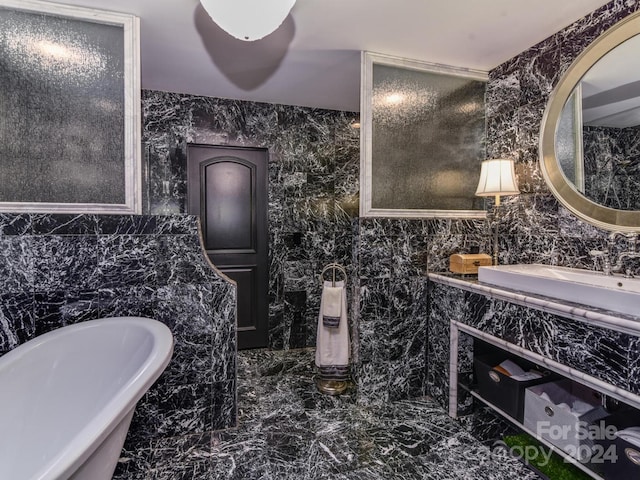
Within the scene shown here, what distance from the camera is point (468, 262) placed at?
2.35m

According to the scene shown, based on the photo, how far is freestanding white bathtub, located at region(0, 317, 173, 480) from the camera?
1.21 meters

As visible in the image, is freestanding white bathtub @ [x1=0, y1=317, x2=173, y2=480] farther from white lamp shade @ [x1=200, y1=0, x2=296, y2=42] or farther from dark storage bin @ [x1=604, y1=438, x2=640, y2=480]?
dark storage bin @ [x1=604, y1=438, x2=640, y2=480]

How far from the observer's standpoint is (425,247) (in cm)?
250

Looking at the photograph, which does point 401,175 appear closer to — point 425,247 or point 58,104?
point 425,247

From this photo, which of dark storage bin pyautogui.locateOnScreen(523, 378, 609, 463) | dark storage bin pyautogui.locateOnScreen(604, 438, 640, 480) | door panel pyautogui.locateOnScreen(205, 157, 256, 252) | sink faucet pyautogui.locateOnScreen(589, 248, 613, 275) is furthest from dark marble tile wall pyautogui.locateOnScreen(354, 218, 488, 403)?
door panel pyautogui.locateOnScreen(205, 157, 256, 252)

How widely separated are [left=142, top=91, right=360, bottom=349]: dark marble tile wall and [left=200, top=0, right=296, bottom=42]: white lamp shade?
1.78 metres

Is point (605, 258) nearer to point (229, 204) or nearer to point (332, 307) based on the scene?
point (332, 307)

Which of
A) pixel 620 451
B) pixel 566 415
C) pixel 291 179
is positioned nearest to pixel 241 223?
pixel 291 179

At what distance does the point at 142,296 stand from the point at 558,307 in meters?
2.01

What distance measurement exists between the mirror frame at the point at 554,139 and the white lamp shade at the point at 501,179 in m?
0.17

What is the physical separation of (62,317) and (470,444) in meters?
2.27

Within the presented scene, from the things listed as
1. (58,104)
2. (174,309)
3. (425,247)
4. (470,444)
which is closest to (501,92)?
(425,247)

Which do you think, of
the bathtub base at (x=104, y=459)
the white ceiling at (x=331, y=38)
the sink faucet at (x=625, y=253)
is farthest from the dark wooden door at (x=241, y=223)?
the sink faucet at (x=625, y=253)

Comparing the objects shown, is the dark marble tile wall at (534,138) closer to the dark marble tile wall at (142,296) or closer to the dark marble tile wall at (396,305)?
the dark marble tile wall at (396,305)
